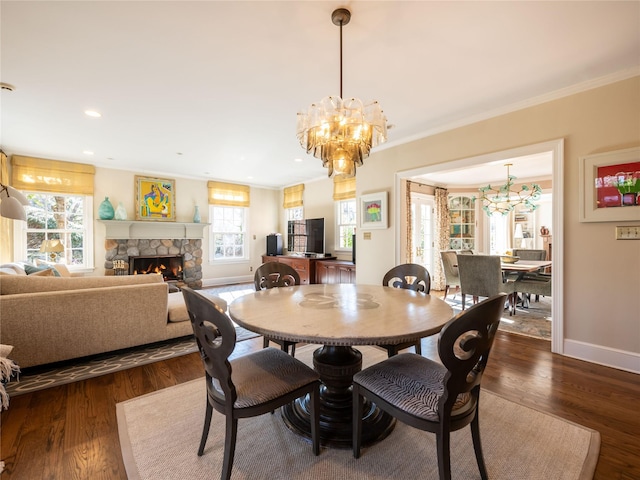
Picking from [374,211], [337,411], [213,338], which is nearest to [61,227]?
[374,211]

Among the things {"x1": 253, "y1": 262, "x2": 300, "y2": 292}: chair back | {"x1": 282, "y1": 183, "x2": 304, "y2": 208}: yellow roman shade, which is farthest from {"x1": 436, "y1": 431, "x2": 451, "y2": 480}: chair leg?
{"x1": 282, "y1": 183, "x2": 304, "y2": 208}: yellow roman shade

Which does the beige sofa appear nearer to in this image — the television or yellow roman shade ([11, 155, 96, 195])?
yellow roman shade ([11, 155, 96, 195])

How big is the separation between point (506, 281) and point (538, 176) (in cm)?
322

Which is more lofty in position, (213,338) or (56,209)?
(56,209)

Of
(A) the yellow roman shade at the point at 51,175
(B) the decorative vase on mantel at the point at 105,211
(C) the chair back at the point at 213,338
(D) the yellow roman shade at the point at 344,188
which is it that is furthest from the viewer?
(D) the yellow roman shade at the point at 344,188

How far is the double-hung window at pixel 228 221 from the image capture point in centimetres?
685

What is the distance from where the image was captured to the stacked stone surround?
5496mm

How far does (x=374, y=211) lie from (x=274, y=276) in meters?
2.17

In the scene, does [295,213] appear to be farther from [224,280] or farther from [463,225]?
[463,225]

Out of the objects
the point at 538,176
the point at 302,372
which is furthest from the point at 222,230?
the point at 538,176

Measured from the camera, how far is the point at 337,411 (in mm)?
1756

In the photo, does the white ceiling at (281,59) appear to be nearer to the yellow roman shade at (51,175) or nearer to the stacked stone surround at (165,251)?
the yellow roman shade at (51,175)

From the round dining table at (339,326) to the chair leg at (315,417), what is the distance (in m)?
0.12

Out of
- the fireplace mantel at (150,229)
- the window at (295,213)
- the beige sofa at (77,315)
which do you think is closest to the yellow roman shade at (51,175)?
the fireplace mantel at (150,229)
